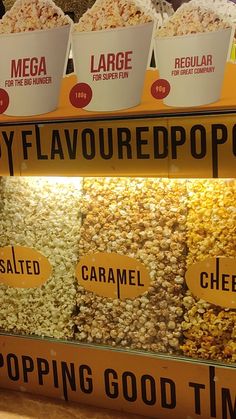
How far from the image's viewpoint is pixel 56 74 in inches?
63.9

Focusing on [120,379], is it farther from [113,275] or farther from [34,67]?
[34,67]

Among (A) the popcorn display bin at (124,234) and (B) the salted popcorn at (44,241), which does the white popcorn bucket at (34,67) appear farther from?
(B) the salted popcorn at (44,241)

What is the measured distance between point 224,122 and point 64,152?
52cm

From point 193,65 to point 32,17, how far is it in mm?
543

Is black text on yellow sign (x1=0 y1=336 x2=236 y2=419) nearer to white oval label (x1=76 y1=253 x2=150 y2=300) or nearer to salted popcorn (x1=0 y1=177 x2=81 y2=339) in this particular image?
salted popcorn (x1=0 y1=177 x2=81 y2=339)

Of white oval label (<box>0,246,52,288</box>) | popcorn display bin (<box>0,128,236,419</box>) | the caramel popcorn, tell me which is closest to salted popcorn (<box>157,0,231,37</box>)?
popcorn display bin (<box>0,128,236,419</box>)

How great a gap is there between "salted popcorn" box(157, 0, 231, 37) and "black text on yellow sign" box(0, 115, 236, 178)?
248 mm

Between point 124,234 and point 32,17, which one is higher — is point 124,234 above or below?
below

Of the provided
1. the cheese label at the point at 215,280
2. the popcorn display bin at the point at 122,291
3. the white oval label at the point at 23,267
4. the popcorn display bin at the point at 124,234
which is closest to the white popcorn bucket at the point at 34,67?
the popcorn display bin at the point at 124,234

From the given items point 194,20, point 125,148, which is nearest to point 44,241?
point 125,148

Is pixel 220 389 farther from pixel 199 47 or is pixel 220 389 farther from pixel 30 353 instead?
pixel 199 47

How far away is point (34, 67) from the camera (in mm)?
1637

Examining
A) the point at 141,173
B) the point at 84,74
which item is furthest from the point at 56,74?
the point at 141,173

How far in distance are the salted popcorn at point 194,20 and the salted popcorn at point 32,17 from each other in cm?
35
